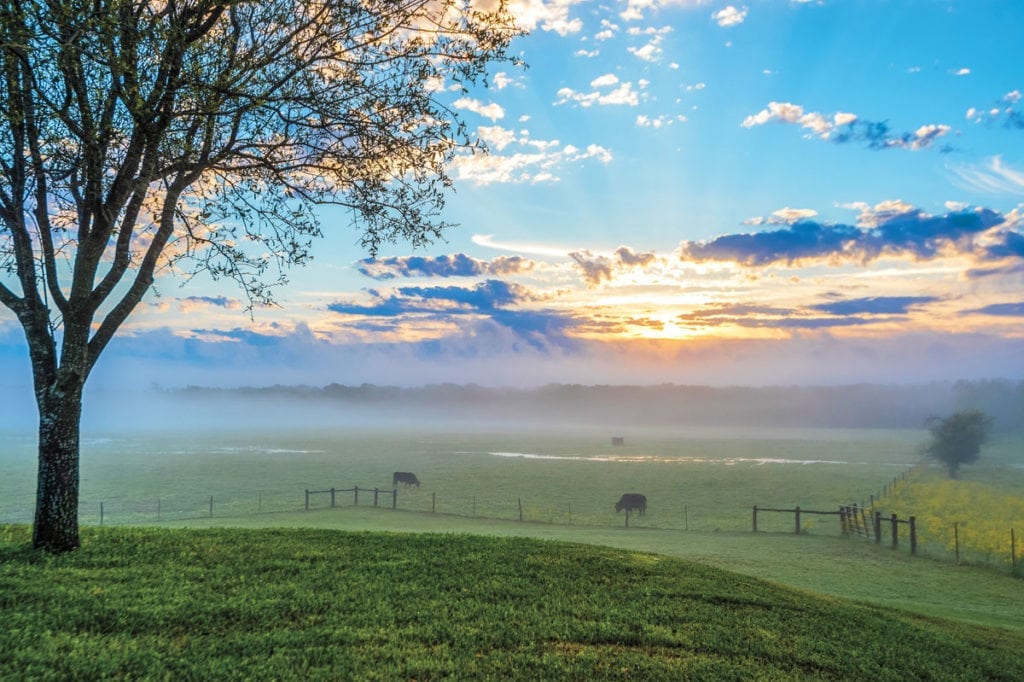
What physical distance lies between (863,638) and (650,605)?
393 cm

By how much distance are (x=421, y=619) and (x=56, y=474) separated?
28.0ft

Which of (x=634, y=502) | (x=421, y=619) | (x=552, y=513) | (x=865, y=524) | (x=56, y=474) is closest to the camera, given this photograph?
(x=421, y=619)

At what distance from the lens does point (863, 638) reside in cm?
1208

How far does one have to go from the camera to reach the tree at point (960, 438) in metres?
88.9

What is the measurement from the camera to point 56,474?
13430 mm

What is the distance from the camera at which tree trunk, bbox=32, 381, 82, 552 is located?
13.4m

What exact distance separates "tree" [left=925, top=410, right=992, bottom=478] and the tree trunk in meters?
102

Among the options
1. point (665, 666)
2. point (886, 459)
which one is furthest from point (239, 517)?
point (886, 459)

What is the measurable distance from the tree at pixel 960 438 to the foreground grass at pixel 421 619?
88.6 m

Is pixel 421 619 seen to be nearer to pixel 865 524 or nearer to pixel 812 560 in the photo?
pixel 812 560

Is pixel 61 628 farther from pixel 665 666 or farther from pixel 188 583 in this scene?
pixel 665 666

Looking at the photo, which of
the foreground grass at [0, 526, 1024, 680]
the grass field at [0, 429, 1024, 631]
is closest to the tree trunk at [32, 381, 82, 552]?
the foreground grass at [0, 526, 1024, 680]

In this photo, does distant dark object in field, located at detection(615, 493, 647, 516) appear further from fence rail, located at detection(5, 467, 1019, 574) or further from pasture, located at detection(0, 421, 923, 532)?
pasture, located at detection(0, 421, 923, 532)

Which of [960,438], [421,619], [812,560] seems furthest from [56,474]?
[960,438]
